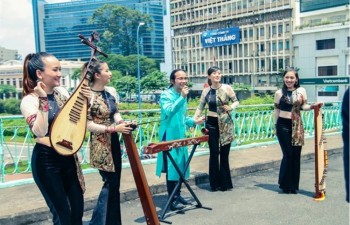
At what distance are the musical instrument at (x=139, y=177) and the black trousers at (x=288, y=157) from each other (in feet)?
8.03

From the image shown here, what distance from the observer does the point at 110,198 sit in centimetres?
378

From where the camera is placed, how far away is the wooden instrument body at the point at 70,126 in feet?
9.41

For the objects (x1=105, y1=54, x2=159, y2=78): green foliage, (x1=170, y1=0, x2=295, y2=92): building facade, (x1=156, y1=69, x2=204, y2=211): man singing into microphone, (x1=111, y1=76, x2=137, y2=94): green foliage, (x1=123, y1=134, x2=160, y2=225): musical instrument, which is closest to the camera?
(x1=123, y1=134, x2=160, y2=225): musical instrument

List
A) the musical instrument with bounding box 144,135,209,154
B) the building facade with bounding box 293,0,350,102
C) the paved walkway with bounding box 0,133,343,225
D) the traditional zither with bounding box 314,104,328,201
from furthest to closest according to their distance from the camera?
Answer: 1. the building facade with bounding box 293,0,350,102
2. the traditional zither with bounding box 314,104,328,201
3. the paved walkway with bounding box 0,133,343,225
4. the musical instrument with bounding box 144,135,209,154

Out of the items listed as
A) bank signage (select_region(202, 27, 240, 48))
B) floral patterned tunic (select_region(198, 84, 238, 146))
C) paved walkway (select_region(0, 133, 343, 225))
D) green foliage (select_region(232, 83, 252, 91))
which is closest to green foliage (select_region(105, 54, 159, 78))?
bank signage (select_region(202, 27, 240, 48))

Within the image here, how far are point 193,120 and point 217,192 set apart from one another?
1.30 m

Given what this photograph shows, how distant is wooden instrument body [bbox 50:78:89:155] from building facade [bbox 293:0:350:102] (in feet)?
143

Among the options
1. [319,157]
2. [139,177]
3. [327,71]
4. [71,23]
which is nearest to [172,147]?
[139,177]

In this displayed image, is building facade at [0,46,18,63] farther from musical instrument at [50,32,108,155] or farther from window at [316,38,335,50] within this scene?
musical instrument at [50,32,108,155]

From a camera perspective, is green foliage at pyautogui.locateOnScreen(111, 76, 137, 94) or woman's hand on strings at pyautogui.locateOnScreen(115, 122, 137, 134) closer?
woman's hand on strings at pyautogui.locateOnScreen(115, 122, 137, 134)

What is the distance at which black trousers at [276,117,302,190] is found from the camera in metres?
5.44

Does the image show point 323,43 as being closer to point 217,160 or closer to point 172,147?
point 217,160

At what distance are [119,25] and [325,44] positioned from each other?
206ft

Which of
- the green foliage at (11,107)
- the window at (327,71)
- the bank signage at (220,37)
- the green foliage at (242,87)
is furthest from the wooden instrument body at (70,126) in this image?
the bank signage at (220,37)
